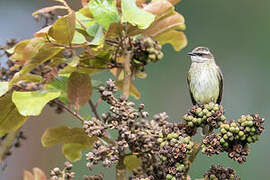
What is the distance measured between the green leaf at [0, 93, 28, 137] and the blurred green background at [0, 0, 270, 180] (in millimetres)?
1721

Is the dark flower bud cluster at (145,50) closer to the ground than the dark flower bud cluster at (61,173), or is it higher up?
higher up

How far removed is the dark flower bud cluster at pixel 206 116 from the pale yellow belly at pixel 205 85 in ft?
3.30

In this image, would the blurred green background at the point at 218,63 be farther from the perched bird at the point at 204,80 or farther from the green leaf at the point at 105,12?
the green leaf at the point at 105,12

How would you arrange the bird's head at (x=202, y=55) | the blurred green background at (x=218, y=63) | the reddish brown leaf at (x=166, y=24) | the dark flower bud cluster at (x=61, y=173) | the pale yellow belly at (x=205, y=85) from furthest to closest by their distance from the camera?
the blurred green background at (x=218, y=63)
the bird's head at (x=202, y=55)
the pale yellow belly at (x=205, y=85)
the reddish brown leaf at (x=166, y=24)
the dark flower bud cluster at (x=61, y=173)

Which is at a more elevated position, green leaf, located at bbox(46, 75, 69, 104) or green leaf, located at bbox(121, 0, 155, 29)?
green leaf, located at bbox(121, 0, 155, 29)

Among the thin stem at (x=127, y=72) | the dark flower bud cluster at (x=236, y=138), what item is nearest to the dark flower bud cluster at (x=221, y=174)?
the dark flower bud cluster at (x=236, y=138)

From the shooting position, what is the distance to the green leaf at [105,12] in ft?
4.50

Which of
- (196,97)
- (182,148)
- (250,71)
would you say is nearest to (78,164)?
(196,97)

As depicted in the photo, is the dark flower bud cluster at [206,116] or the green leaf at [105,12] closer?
the dark flower bud cluster at [206,116]

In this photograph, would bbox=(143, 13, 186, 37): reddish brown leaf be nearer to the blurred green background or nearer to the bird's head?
the bird's head

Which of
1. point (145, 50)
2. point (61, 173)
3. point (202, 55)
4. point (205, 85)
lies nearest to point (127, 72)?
point (145, 50)

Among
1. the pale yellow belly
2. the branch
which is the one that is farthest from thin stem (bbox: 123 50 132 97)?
the pale yellow belly

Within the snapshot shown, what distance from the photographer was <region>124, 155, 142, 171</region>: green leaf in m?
1.41

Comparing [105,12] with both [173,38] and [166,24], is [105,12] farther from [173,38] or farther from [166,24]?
[173,38]
